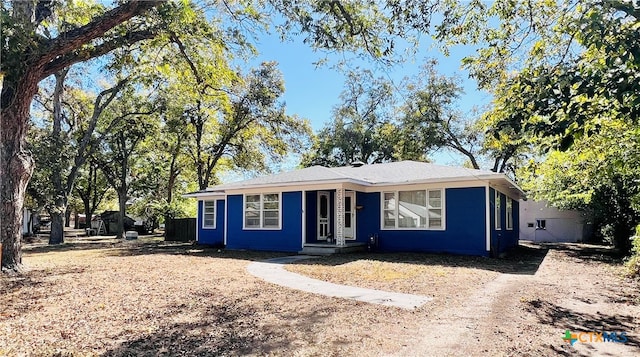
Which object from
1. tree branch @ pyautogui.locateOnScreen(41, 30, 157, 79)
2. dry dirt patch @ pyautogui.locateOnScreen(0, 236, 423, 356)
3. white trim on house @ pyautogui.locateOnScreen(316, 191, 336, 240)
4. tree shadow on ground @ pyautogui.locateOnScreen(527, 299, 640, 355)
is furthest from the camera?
white trim on house @ pyautogui.locateOnScreen(316, 191, 336, 240)

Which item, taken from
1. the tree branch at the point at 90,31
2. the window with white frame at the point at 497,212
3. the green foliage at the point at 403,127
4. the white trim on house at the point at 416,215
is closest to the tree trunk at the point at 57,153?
the tree branch at the point at 90,31

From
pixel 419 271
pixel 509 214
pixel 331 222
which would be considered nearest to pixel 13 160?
pixel 419 271

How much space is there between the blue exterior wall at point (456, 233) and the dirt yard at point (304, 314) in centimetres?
268

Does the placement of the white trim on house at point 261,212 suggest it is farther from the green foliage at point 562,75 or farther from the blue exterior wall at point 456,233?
the green foliage at point 562,75

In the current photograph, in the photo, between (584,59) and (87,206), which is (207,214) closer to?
(584,59)

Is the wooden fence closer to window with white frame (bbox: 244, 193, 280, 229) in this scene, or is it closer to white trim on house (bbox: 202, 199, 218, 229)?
white trim on house (bbox: 202, 199, 218, 229)

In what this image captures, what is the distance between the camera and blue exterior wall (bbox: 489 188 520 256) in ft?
42.3

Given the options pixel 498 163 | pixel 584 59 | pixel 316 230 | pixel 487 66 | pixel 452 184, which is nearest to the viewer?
pixel 584 59

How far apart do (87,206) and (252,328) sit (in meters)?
36.5

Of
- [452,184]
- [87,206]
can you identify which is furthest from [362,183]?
[87,206]

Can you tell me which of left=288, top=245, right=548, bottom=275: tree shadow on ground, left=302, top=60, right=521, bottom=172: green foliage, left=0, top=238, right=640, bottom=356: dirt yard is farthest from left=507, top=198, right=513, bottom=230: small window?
left=302, top=60, right=521, bottom=172: green foliage

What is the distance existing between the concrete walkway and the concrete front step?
122 inches

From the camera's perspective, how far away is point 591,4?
408cm

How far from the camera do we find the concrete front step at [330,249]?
13.0 metres
